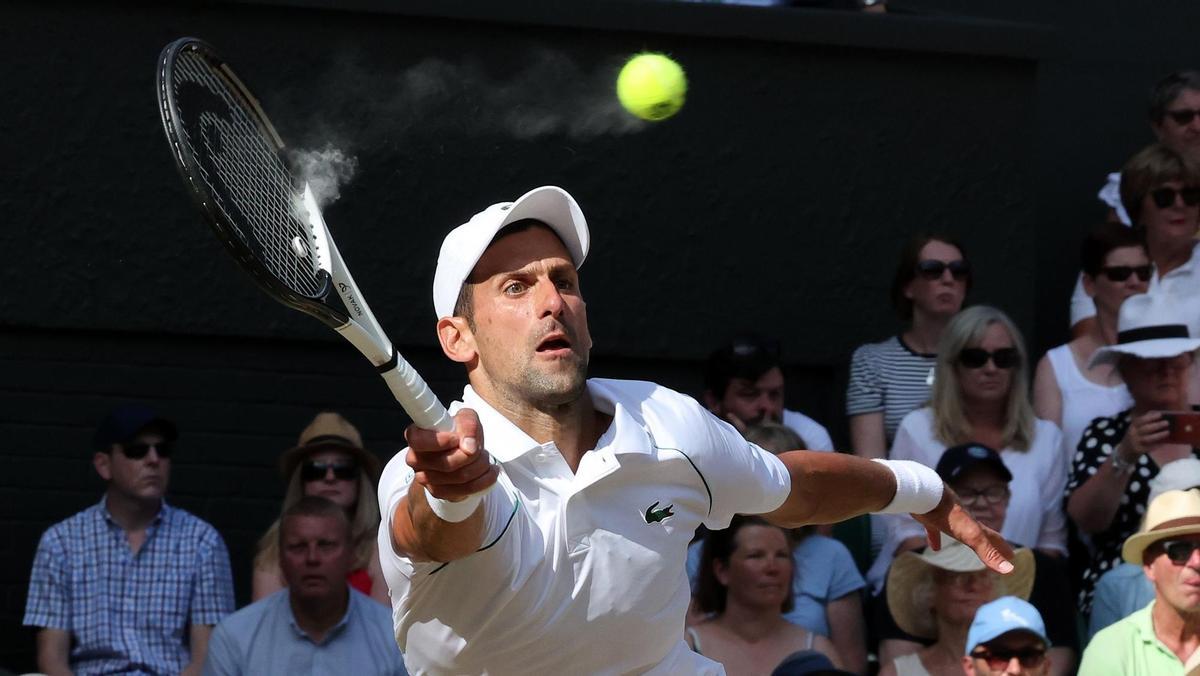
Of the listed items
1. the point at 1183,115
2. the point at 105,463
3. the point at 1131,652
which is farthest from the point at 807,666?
the point at 1183,115

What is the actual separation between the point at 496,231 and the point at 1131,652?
3.01 metres

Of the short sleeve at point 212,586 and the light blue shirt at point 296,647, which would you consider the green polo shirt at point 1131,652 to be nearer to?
the light blue shirt at point 296,647

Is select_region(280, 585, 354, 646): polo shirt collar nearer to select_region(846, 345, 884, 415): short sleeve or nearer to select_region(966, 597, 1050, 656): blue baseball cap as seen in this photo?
select_region(966, 597, 1050, 656): blue baseball cap

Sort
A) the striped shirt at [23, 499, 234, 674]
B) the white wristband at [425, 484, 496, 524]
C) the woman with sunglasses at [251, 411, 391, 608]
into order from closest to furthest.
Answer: the white wristband at [425, 484, 496, 524]
the striped shirt at [23, 499, 234, 674]
the woman with sunglasses at [251, 411, 391, 608]

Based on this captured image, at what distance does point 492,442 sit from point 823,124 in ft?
16.1

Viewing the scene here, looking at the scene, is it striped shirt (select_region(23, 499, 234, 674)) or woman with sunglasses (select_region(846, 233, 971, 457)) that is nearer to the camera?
striped shirt (select_region(23, 499, 234, 674))

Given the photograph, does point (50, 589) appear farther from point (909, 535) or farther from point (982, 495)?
point (982, 495)

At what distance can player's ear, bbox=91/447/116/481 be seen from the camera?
291 inches

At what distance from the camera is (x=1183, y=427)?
22.8ft

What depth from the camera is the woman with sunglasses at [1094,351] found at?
25.5 ft

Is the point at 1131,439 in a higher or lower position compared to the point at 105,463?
lower

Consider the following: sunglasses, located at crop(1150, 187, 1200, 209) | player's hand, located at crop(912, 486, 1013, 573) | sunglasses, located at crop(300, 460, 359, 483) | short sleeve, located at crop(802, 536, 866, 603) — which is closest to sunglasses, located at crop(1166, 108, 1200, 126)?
sunglasses, located at crop(1150, 187, 1200, 209)

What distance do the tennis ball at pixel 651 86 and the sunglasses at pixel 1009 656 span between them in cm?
293

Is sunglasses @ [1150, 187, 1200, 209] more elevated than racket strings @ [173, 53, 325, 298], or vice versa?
sunglasses @ [1150, 187, 1200, 209]
